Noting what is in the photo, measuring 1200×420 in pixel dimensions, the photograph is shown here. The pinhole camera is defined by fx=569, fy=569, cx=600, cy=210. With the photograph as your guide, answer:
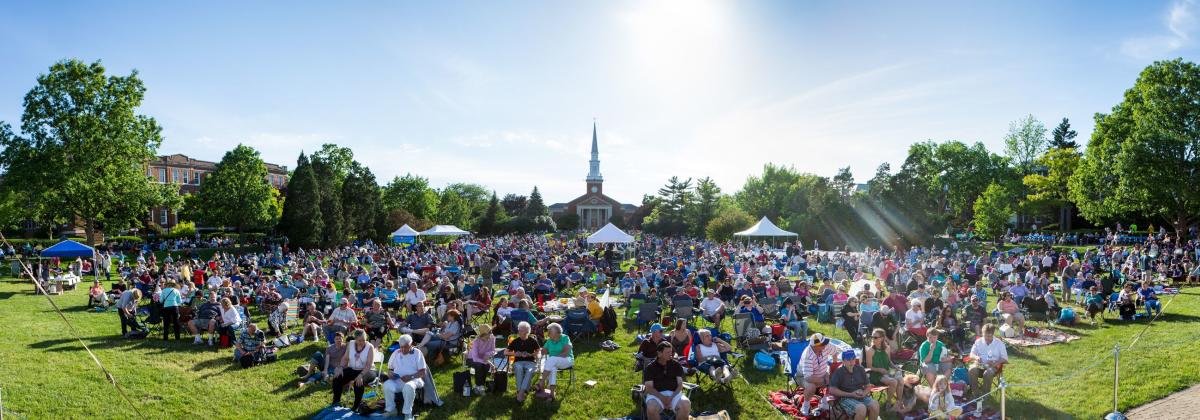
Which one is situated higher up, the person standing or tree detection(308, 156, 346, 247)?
tree detection(308, 156, 346, 247)

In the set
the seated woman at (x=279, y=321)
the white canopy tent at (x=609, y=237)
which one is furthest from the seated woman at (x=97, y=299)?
the white canopy tent at (x=609, y=237)

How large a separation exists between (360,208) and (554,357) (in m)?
41.9

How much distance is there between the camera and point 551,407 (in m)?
7.70

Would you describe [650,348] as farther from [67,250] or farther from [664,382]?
[67,250]

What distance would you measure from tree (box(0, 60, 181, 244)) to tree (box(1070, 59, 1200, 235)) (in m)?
49.4

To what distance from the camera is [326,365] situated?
8453 millimetres

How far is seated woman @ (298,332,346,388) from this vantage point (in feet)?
27.6

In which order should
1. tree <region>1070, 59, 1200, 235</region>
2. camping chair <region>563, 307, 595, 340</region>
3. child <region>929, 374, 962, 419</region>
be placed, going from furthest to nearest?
tree <region>1070, 59, 1200, 235</region> < camping chair <region>563, 307, 595, 340</region> < child <region>929, 374, 962, 419</region>

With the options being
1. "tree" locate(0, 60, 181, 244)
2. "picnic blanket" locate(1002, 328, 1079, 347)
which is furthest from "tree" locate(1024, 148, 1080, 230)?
"tree" locate(0, 60, 181, 244)

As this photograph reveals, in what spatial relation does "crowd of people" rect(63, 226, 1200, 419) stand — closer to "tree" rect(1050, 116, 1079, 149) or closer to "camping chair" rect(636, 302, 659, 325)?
"camping chair" rect(636, 302, 659, 325)

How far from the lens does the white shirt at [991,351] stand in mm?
8148

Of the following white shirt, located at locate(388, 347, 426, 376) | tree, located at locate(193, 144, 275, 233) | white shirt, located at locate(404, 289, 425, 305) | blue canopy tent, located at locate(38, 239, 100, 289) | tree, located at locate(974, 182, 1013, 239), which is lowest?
white shirt, located at locate(388, 347, 426, 376)

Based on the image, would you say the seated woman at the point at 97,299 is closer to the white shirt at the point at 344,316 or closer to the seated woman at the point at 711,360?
the white shirt at the point at 344,316

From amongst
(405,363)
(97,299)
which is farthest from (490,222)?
(405,363)
